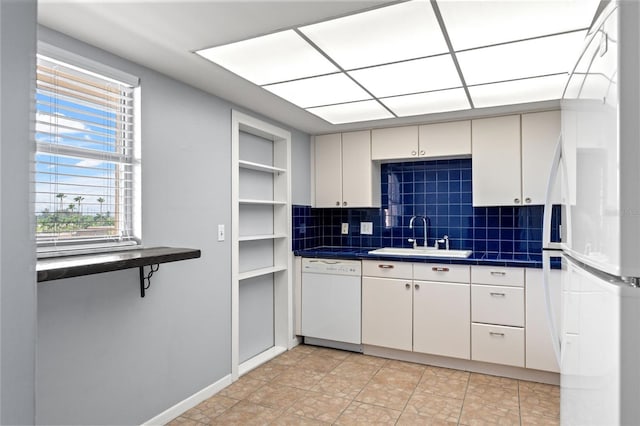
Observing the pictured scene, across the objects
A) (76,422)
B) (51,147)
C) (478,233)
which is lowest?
(76,422)

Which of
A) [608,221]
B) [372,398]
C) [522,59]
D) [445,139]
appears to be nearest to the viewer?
[608,221]

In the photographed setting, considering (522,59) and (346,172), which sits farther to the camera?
(346,172)

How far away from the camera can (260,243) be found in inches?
147

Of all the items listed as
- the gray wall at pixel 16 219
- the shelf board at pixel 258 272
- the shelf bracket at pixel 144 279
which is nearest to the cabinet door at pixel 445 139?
the shelf board at pixel 258 272

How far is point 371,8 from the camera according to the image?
5.71 feet

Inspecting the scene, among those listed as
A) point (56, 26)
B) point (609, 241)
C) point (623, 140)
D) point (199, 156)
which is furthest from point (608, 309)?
point (199, 156)

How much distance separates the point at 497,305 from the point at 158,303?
8.46 ft

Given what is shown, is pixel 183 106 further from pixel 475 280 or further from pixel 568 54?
pixel 475 280

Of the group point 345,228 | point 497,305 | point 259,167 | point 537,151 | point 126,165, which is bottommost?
point 497,305

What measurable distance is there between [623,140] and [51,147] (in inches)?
86.3

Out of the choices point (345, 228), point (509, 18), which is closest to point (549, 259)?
point (509, 18)

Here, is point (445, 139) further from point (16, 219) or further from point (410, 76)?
point (16, 219)

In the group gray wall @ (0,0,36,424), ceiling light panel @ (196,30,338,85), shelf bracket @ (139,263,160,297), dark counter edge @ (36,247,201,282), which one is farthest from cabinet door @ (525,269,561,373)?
gray wall @ (0,0,36,424)

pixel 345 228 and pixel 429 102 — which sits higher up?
pixel 429 102
